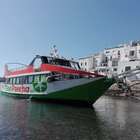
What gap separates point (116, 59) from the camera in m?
73.9

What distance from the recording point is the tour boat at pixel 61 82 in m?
25.1

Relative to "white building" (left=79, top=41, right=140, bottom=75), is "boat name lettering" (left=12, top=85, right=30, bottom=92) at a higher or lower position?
lower

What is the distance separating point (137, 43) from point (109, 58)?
10842mm

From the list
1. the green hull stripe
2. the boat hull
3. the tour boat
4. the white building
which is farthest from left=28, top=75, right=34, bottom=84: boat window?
the white building

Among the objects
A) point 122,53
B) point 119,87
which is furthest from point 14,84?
point 122,53

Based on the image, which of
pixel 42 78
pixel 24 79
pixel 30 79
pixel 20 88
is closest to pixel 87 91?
pixel 42 78

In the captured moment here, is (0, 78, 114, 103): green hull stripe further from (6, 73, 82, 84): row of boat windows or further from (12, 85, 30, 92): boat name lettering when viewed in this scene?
(12, 85, 30, 92): boat name lettering

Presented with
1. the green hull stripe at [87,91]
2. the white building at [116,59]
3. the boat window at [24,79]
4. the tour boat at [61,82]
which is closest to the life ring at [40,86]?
the tour boat at [61,82]

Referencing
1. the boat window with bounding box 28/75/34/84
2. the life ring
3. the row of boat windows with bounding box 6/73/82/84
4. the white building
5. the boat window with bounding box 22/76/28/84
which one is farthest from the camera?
the white building

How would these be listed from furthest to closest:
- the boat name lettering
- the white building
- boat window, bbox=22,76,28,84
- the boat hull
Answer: the white building, the boat name lettering, boat window, bbox=22,76,28,84, the boat hull

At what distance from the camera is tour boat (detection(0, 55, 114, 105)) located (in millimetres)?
25062

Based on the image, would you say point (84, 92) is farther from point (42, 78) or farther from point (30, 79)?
point (30, 79)

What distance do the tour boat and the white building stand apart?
34782 mm

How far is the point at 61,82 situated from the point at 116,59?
50218mm
